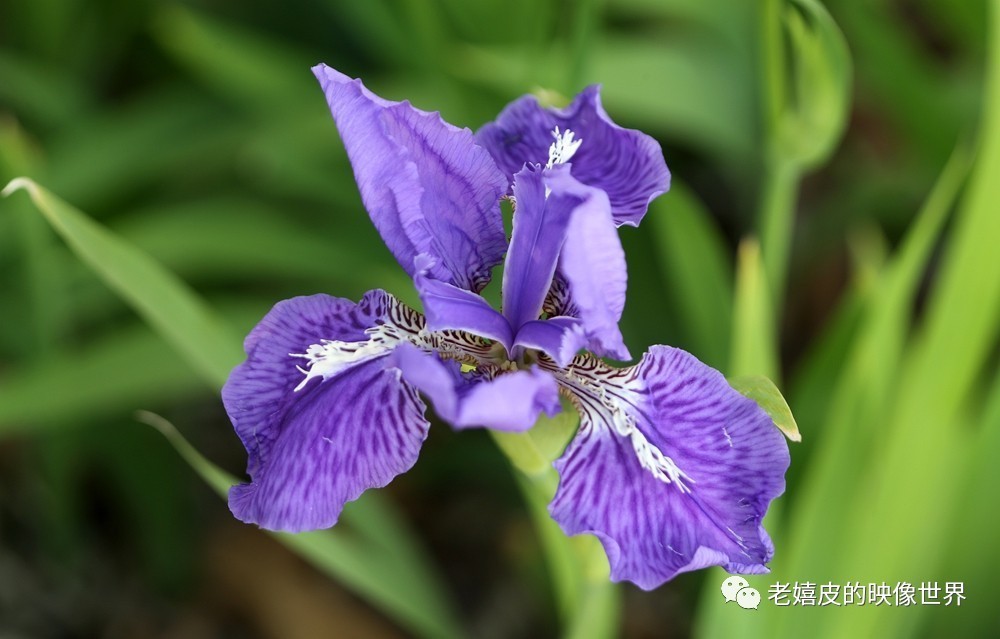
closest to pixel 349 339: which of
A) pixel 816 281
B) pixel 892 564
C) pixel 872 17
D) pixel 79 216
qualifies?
pixel 79 216

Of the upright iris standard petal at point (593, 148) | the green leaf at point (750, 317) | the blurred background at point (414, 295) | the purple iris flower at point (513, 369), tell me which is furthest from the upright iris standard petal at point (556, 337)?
the blurred background at point (414, 295)

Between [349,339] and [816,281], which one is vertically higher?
[349,339]

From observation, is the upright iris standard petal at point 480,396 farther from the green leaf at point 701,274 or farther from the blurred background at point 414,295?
the green leaf at point 701,274

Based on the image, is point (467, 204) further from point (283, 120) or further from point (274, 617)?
point (274, 617)

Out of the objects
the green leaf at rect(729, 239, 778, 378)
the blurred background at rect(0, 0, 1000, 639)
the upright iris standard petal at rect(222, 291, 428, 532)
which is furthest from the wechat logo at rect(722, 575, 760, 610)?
the upright iris standard petal at rect(222, 291, 428, 532)

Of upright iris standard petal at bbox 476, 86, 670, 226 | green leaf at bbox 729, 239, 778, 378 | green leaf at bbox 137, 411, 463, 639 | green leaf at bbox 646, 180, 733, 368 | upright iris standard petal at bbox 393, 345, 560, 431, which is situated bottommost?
green leaf at bbox 137, 411, 463, 639

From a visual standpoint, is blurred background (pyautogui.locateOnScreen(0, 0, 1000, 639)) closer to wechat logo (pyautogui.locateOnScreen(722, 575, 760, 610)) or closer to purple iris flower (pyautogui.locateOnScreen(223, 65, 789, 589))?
wechat logo (pyautogui.locateOnScreen(722, 575, 760, 610))

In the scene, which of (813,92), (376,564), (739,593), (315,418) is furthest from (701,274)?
(315,418)
